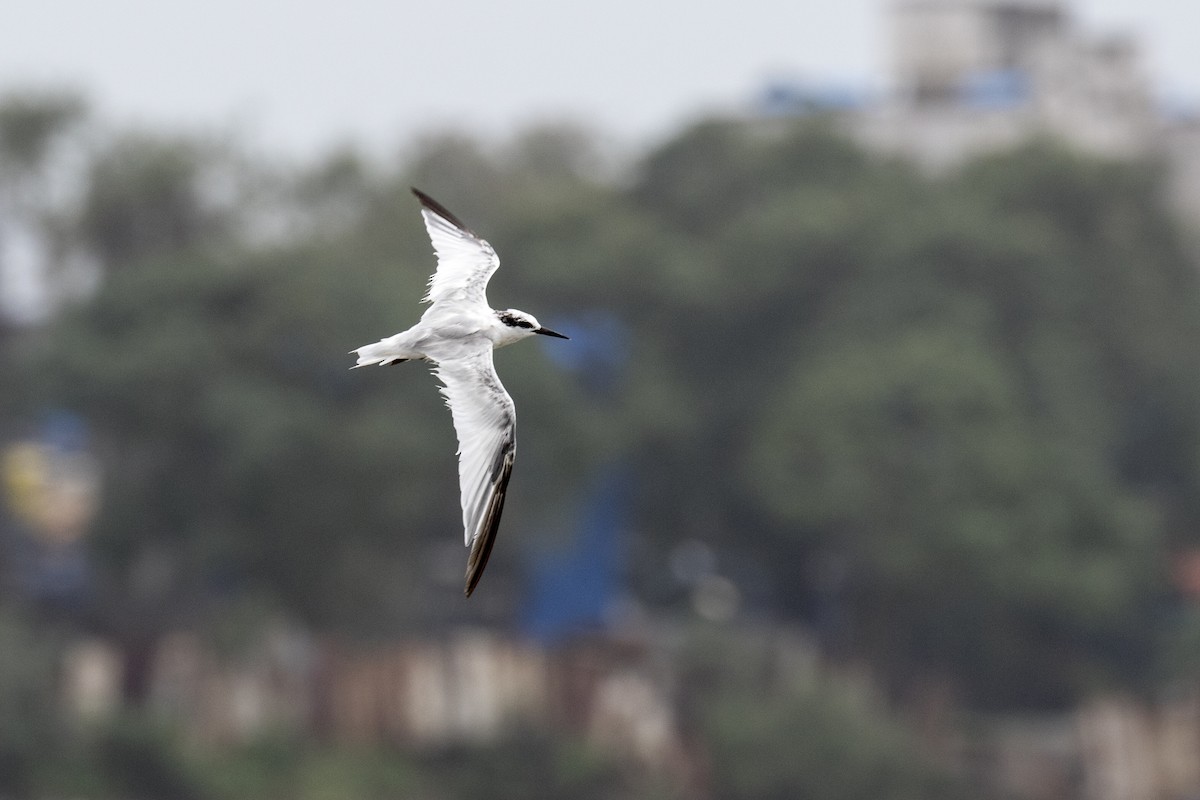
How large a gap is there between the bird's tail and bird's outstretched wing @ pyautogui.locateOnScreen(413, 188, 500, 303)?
0.92m

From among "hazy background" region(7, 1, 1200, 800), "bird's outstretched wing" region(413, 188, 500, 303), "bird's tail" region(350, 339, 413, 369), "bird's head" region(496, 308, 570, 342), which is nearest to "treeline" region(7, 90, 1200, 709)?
"hazy background" region(7, 1, 1200, 800)

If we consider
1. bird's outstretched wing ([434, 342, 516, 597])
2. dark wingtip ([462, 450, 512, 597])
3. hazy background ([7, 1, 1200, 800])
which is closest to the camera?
dark wingtip ([462, 450, 512, 597])

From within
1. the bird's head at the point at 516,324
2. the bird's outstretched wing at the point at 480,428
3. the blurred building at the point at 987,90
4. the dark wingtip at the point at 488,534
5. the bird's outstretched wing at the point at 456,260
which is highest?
the blurred building at the point at 987,90

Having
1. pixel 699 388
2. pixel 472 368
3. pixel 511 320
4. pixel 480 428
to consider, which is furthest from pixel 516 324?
pixel 699 388

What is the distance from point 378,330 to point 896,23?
3154 cm

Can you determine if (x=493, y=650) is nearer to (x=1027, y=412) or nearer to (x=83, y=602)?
(x=83, y=602)

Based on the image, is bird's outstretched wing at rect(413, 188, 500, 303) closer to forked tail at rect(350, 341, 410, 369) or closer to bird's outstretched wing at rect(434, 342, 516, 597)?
bird's outstretched wing at rect(434, 342, 516, 597)

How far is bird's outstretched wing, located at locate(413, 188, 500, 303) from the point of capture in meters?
20.5

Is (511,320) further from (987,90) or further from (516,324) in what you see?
(987,90)

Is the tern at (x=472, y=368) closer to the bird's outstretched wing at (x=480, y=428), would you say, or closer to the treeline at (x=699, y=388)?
the bird's outstretched wing at (x=480, y=428)

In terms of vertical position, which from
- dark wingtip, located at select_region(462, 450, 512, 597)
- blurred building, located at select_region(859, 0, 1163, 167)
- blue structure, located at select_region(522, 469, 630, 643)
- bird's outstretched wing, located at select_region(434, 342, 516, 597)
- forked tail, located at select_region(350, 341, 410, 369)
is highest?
blurred building, located at select_region(859, 0, 1163, 167)

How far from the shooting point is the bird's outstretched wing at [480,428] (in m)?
19.0

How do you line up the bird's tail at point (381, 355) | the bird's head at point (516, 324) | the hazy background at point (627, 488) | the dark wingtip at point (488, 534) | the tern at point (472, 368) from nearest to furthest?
the dark wingtip at point (488, 534), the tern at point (472, 368), the bird's tail at point (381, 355), the bird's head at point (516, 324), the hazy background at point (627, 488)

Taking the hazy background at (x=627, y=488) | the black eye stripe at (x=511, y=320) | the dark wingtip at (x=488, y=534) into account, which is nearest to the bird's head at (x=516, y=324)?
the black eye stripe at (x=511, y=320)
